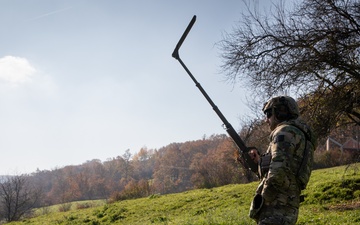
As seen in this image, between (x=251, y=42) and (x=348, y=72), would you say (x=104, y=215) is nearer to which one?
(x=251, y=42)

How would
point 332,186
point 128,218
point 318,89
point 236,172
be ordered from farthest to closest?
point 236,172 → point 128,218 → point 332,186 → point 318,89

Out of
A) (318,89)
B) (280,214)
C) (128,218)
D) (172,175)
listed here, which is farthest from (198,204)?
(172,175)

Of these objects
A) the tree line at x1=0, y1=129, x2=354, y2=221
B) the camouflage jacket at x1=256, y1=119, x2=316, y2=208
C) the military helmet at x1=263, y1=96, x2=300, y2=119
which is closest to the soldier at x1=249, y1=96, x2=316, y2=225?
the camouflage jacket at x1=256, y1=119, x2=316, y2=208

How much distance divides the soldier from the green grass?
6.98 m

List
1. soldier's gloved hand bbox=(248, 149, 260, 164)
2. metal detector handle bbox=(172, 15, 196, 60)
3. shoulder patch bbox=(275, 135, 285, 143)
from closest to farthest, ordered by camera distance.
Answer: shoulder patch bbox=(275, 135, 285, 143) → soldier's gloved hand bbox=(248, 149, 260, 164) → metal detector handle bbox=(172, 15, 196, 60)

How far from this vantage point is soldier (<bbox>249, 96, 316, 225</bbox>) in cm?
383

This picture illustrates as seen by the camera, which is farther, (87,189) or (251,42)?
(87,189)

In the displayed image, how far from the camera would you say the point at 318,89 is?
43.5ft

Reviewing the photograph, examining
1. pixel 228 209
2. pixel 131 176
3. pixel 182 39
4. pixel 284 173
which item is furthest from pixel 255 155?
pixel 131 176

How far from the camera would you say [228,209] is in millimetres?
16141

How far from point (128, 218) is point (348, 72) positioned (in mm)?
14496

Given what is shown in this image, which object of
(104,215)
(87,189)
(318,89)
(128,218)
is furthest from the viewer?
(87,189)

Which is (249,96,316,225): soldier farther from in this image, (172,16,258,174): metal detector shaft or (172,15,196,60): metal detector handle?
(172,15,196,60): metal detector handle

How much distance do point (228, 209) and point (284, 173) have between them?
13.0 metres
